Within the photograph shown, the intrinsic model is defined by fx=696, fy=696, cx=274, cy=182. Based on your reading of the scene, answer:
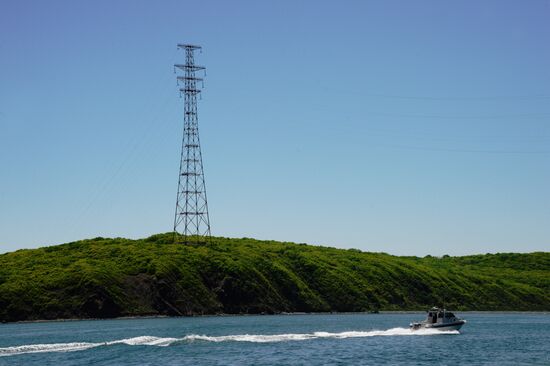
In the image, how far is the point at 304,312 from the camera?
187375mm

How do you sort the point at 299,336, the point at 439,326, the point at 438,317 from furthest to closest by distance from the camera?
the point at 438,317 → the point at 439,326 → the point at 299,336

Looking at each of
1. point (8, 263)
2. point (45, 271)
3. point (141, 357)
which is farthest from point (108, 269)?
point (141, 357)

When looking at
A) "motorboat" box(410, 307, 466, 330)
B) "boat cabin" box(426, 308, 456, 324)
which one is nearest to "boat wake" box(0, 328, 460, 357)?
"motorboat" box(410, 307, 466, 330)

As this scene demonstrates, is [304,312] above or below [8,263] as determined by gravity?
below

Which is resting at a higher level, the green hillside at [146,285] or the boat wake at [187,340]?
Answer: the green hillside at [146,285]

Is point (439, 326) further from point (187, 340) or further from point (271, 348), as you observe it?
point (187, 340)

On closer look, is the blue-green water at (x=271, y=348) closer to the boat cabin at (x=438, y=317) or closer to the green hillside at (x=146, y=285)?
the boat cabin at (x=438, y=317)

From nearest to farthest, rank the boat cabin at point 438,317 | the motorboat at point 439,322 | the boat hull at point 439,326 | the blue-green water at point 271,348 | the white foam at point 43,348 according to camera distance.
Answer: the blue-green water at point 271,348 → the white foam at point 43,348 → the boat hull at point 439,326 → the motorboat at point 439,322 → the boat cabin at point 438,317

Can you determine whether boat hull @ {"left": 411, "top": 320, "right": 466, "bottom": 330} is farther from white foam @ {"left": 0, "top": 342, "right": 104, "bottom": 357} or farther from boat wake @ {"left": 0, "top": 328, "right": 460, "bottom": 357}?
white foam @ {"left": 0, "top": 342, "right": 104, "bottom": 357}

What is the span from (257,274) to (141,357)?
371 ft

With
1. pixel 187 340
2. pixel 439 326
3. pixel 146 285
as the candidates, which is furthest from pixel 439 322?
pixel 146 285

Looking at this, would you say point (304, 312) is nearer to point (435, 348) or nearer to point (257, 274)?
point (257, 274)

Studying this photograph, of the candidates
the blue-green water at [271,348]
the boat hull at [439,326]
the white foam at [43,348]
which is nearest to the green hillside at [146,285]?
the blue-green water at [271,348]

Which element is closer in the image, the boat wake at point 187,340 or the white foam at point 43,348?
the white foam at point 43,348
